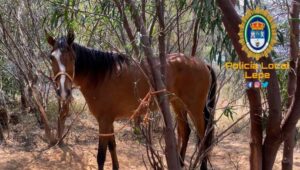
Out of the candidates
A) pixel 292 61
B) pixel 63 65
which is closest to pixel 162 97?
pixel 292 61

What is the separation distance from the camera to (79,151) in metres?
5.29

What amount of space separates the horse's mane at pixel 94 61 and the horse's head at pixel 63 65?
0.16m

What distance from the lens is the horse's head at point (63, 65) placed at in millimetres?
3572

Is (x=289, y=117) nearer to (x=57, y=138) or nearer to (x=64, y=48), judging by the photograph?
(x=64, y=48)

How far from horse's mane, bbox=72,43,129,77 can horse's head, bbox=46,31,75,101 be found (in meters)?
0.16

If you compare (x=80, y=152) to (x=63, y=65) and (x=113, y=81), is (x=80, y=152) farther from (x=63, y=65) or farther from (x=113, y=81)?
(x=63, y=65)

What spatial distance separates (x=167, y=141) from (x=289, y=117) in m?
0.66

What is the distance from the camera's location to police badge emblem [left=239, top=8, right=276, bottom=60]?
6.26 ft

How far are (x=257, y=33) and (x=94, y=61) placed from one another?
7.80ft

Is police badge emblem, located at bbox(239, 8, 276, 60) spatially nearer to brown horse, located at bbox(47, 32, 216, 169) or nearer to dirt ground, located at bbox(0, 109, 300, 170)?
brown horse, located at bbox(47, 32, 216, 169)

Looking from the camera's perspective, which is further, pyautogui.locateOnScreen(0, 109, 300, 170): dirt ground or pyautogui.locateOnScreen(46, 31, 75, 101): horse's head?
pyautogui.locateOnScreen(0, 109, 300, 170): dirt ground

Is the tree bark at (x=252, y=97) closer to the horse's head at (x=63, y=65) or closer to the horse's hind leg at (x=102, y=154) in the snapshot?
the horse's head at (x=63, y=65)

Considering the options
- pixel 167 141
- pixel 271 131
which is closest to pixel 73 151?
pixel 167 141

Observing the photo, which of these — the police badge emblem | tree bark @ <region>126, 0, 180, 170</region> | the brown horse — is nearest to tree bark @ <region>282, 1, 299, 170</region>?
the police badge emblem
